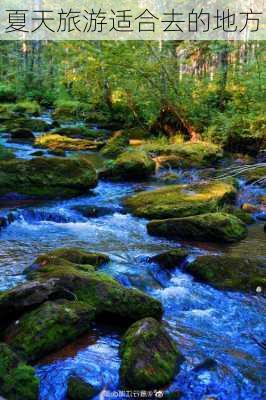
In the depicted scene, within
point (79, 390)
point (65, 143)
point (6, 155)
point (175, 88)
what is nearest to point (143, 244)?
point (79, 390)

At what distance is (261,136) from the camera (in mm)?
15906

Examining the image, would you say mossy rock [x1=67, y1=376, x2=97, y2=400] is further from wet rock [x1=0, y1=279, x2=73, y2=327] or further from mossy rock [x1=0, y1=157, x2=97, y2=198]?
mossy rock [x1=0, y1=157, x2=97, y2=198]

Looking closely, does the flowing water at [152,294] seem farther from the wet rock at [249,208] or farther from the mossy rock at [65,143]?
the mossy rock at [65,143]

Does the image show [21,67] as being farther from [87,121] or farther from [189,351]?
[189,351]

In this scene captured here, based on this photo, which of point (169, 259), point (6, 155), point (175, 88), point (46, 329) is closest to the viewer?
point (46, 329)

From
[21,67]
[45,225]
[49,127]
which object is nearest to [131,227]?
[45,225]

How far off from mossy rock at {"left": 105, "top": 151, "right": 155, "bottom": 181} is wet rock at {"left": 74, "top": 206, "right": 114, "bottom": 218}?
2.88 m

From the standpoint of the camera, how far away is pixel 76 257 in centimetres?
688

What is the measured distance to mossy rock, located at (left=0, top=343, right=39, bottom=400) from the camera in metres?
3.99

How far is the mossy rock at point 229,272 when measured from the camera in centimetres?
655

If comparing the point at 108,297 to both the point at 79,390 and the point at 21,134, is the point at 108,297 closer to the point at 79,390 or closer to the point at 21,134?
the point at 79,390

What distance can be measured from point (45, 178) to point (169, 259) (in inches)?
179

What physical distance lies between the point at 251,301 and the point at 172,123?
513 inches

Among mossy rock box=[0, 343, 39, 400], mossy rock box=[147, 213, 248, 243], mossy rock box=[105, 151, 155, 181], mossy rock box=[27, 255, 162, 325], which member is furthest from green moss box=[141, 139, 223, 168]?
mossy rock box=[0, 343, 39, 400]
